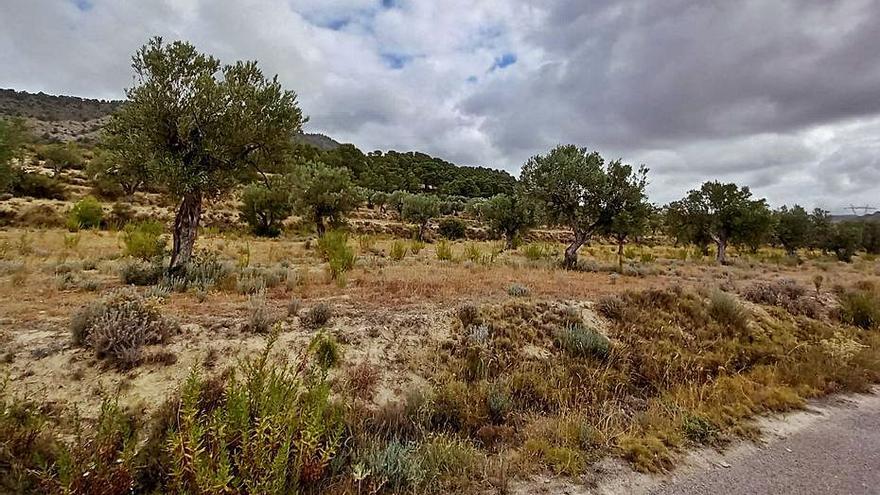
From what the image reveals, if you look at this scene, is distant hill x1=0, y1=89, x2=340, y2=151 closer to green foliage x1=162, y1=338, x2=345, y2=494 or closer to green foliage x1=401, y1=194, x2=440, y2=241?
green foliage x1=401, y1=194, x2=440, y2=241

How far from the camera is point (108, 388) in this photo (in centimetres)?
546

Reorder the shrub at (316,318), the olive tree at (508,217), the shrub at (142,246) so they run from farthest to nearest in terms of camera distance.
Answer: the olive tree at (508,217) → the shrub at (142,246) → the shrub at (316,318)

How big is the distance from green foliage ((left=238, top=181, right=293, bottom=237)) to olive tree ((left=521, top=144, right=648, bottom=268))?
2214 cm

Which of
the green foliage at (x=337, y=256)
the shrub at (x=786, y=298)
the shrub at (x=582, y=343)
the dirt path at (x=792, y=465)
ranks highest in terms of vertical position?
the green foliage at (x=337, y=256)

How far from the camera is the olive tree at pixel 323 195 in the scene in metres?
33.1

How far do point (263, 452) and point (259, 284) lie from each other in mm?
7711

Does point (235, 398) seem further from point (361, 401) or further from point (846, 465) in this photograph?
point (846, 465)

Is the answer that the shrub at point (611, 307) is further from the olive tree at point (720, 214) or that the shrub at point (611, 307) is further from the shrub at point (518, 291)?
the olive tree at point (720, 214)

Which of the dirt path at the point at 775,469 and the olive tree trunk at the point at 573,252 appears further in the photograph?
the olive tree trunk at the point at 573,252

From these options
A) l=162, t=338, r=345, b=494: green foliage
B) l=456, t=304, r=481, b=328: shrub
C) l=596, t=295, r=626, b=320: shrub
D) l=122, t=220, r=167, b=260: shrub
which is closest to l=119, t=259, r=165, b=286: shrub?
l=122, t=220, r=167, b=260: shrub

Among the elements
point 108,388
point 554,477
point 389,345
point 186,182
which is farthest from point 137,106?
point 554,477

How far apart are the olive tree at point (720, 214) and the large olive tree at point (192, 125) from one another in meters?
31.6

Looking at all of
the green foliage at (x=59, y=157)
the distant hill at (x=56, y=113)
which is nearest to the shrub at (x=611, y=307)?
the green foliage at (x=59, y=157)

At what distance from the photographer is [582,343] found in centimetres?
861
